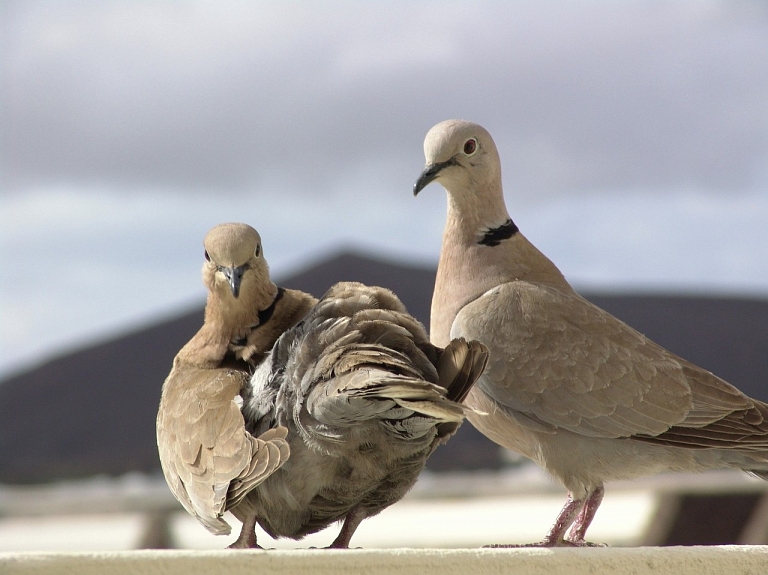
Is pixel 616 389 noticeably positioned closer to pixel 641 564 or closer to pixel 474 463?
pixel 641 564

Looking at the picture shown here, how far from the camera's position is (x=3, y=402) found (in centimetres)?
1012

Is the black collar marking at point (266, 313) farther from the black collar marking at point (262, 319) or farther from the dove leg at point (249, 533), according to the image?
the dove leg at point (249, 533)

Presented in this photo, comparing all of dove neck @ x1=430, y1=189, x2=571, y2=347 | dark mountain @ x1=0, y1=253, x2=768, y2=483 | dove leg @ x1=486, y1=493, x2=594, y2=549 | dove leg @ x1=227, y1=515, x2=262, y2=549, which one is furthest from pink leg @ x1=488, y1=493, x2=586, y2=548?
dark mountain @ x1=0, y1=253, x2=768, y2=483

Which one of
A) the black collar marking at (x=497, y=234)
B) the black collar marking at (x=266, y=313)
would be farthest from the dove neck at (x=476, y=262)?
the black collar marking at (x=266, y=313)

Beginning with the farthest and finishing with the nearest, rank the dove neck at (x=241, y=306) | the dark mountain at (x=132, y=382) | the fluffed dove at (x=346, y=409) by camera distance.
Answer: the dark mountain at (x=132, y=382) → the dove neck at (x=241, y=306) → the fluffed dove at (x=346, y=409)

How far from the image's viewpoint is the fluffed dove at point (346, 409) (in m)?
2.54

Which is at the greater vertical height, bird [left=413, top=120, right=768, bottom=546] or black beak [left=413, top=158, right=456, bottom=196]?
black beak [left=413, top=158, right=456, bottom=196]

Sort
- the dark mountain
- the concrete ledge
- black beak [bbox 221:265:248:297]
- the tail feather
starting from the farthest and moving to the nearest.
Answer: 1. the dark mountain
2. black beak [bbox 221:265:248:297]
3. the tail feather
4. the concrete ledge

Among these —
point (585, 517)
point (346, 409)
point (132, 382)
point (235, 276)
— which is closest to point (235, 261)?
point (235, 276)

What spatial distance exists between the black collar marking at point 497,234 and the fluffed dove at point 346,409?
85 centimetres

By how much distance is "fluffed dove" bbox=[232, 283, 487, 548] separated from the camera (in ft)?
8.33

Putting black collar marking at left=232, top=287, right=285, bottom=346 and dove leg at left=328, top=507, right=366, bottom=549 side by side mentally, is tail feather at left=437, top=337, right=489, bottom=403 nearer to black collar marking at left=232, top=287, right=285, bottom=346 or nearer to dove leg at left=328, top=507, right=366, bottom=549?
dove leg at left=328, top=507, right=366, bottom=549

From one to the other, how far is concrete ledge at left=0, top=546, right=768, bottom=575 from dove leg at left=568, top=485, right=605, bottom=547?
0.74 meters

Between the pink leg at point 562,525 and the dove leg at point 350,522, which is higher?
the pink leg at point 562,525
